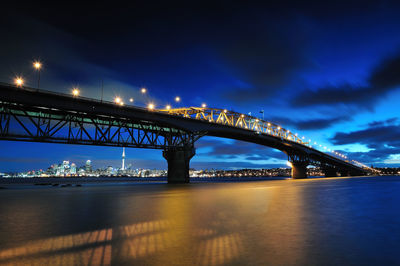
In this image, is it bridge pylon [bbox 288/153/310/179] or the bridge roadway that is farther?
bridge pylon [bbox 288/153/310/179]

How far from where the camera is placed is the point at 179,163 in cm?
6175

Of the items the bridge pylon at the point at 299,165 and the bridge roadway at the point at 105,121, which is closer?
the bridge roadway at the point at 105,121

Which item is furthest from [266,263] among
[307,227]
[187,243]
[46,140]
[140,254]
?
[46,140]

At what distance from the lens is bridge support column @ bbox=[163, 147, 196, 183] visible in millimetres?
61594

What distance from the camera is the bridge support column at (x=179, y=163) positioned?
61.6m

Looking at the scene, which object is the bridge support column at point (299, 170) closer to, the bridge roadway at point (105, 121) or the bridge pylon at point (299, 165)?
the bridge pylon at point (299, 165)

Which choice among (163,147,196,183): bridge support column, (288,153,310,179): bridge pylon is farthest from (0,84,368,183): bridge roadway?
(288,153,310,179): bridge pylon

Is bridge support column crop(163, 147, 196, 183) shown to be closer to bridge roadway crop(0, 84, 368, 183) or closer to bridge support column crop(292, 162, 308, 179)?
bridge roadway crop(0, 84, 368, 183)

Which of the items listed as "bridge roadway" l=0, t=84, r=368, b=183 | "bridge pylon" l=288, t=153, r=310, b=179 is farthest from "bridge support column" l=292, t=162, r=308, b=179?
"bridge roadway" l=0, t=84, r=368, b=183

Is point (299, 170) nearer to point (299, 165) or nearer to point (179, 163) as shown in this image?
point (299, 165)

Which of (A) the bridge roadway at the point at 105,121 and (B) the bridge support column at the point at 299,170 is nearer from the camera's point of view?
(A) the bridge roadway at the point at 105,121

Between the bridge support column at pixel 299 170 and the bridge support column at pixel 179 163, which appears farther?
the bridge support column at pixel 299 170

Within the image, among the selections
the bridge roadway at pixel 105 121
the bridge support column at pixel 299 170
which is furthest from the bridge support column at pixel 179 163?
the bridge support column at pixel 299 170

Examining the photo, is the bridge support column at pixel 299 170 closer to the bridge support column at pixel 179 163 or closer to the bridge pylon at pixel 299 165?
the bridge pylon at pixel 299 165
